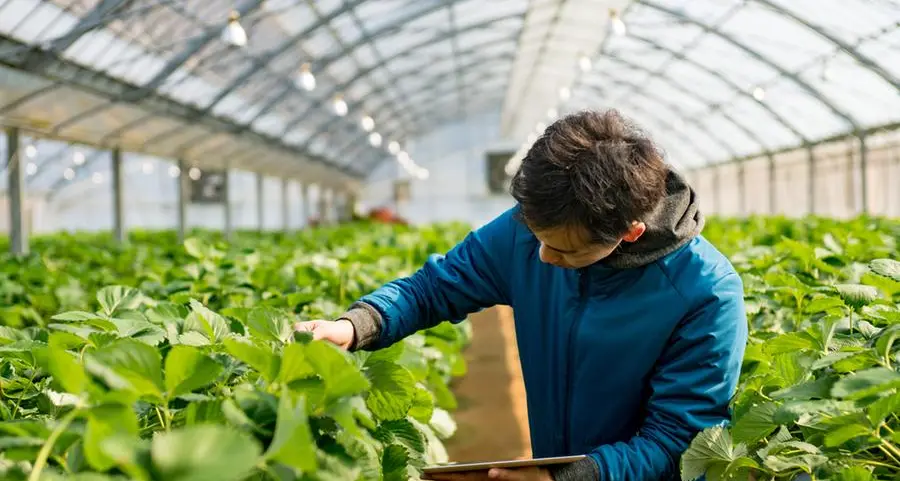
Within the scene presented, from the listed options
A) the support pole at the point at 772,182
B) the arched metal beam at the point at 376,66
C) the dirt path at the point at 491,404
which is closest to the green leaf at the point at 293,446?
the dirt path at the point at 491,404

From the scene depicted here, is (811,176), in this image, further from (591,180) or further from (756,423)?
(756,423)

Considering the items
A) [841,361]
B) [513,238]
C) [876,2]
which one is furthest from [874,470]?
[876,2]

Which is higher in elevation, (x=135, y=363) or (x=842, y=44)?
(x=842, y=44)

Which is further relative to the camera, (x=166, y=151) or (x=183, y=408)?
(x=166, y=151)

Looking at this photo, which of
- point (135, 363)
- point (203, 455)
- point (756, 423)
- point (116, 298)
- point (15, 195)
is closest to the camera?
point (203, 455)

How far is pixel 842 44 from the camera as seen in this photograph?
19.8 m

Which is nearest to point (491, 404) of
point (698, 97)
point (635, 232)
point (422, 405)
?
point (422, 405)

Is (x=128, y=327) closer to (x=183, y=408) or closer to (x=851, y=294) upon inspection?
(x=183, y=408)

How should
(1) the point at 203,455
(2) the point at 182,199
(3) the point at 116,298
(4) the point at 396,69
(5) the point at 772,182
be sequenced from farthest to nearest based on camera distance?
(5) the point at 772,182 → (4) the point at 396,69 → (2) the point at 182,199 → (3) the point at 116,298 → (1) the point at 203,455

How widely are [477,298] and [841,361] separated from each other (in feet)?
3.42

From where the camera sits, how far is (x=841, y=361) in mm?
1723

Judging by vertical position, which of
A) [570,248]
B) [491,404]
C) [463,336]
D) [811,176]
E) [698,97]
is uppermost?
[698,97]

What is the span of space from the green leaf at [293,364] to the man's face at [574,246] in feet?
2.48

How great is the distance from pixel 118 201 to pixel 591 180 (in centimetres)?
1834
